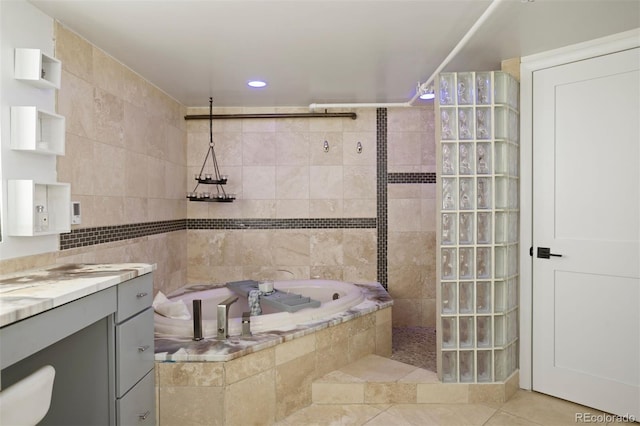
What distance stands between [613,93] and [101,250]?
3120 mm

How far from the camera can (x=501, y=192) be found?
2406mm

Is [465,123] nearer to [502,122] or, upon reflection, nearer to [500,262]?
[502,122]

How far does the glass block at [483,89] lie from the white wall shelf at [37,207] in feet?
7.62

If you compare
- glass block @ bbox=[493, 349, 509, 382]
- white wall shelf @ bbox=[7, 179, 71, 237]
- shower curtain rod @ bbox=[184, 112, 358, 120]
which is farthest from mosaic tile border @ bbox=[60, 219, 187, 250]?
glass block @ bbox=[493, 349, 509, 382]

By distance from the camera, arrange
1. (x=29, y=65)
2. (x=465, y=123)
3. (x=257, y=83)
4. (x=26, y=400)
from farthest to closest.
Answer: (x=257, y=83) → (x=465, y=123) → (x=29, y=65) → (x=26, y=400)

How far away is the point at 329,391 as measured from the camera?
8.00 ft

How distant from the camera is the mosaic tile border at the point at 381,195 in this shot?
3.85 m

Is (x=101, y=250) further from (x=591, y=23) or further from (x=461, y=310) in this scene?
(x=591, y=23)

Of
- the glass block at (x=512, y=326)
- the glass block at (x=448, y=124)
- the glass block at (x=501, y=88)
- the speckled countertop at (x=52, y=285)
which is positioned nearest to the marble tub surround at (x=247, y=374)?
the speckled countertop at (x=52, y=285)

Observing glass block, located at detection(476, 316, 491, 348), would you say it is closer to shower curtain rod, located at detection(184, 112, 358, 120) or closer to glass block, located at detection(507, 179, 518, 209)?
glass block, located at detection(507, 179, 518, 209)

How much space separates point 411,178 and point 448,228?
5.03 feet

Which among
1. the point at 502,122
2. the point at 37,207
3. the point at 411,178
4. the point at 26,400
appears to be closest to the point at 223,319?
the point at 37,207

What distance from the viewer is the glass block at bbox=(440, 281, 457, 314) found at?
7.86 ft

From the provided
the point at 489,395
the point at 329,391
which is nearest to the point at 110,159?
the point at 329,391
